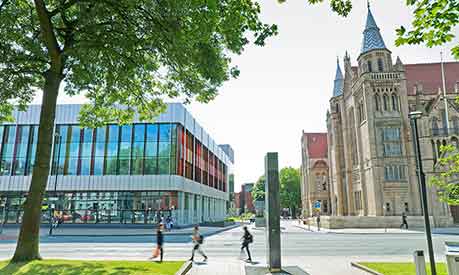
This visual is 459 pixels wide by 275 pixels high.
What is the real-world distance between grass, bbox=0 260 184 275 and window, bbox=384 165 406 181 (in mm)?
40229

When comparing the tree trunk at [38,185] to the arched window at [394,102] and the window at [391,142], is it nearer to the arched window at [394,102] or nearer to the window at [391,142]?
the window at [391,142]

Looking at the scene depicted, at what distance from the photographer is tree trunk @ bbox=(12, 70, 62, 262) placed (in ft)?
37.4

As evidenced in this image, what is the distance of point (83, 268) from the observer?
10.2m

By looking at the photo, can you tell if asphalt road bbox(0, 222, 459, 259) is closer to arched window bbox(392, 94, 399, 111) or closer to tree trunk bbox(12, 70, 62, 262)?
tree trunk bbox(12, 70, 62, 262)

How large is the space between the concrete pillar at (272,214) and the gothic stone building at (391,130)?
31011 mm

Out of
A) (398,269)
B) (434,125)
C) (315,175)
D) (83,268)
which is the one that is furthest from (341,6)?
(315,175)

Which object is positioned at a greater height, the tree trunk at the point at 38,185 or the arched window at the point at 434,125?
the arched window at the point at 434,125

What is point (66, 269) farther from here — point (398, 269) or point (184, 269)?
point (398, 269)

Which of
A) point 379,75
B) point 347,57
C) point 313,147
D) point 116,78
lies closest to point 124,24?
point 116,78

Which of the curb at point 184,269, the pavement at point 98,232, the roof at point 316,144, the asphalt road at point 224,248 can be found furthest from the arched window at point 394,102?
the curb at point 184,269

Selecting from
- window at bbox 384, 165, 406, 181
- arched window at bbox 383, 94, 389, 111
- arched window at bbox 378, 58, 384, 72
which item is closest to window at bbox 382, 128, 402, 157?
window at bbox 384, 165, 406, 181

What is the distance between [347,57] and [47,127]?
54493mm

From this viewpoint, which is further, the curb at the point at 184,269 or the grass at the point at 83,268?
the curb at the point at 184,269

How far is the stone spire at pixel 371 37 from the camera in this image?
156 ft
